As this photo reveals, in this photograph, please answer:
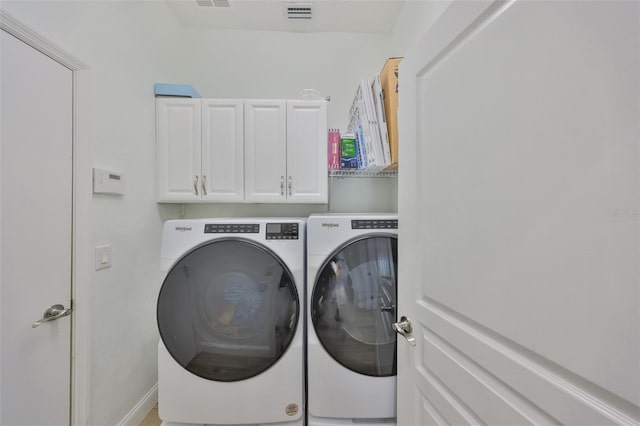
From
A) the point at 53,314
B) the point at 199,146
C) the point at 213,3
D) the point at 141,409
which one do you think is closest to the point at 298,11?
→ the point at 213,3

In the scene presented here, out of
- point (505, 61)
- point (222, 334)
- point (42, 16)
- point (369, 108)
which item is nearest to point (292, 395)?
point (222, 334)

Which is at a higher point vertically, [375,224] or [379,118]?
[379,118]

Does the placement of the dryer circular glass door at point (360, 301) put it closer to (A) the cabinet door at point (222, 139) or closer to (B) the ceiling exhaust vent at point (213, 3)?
(A) the cabinet door at point (222, 139)

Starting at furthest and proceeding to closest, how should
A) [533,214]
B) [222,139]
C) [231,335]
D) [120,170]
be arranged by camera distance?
[222,139]
[120,170]
[231,335]
[533,214]

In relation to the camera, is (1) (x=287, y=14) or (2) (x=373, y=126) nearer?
(2) (x=373, y=126)

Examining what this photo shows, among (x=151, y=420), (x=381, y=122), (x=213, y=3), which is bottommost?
(x=151, y=420)

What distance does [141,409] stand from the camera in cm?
146

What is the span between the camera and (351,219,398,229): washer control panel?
1216mm

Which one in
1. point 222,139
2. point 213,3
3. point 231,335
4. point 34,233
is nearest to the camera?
point 34,233

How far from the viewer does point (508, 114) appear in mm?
549

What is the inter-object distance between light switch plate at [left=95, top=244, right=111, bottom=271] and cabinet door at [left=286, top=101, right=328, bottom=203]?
1044 millimetres

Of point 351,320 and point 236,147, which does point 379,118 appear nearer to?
point 236,147

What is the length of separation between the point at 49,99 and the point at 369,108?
1547 millimetres

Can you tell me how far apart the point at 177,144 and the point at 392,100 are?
4.76 feet
